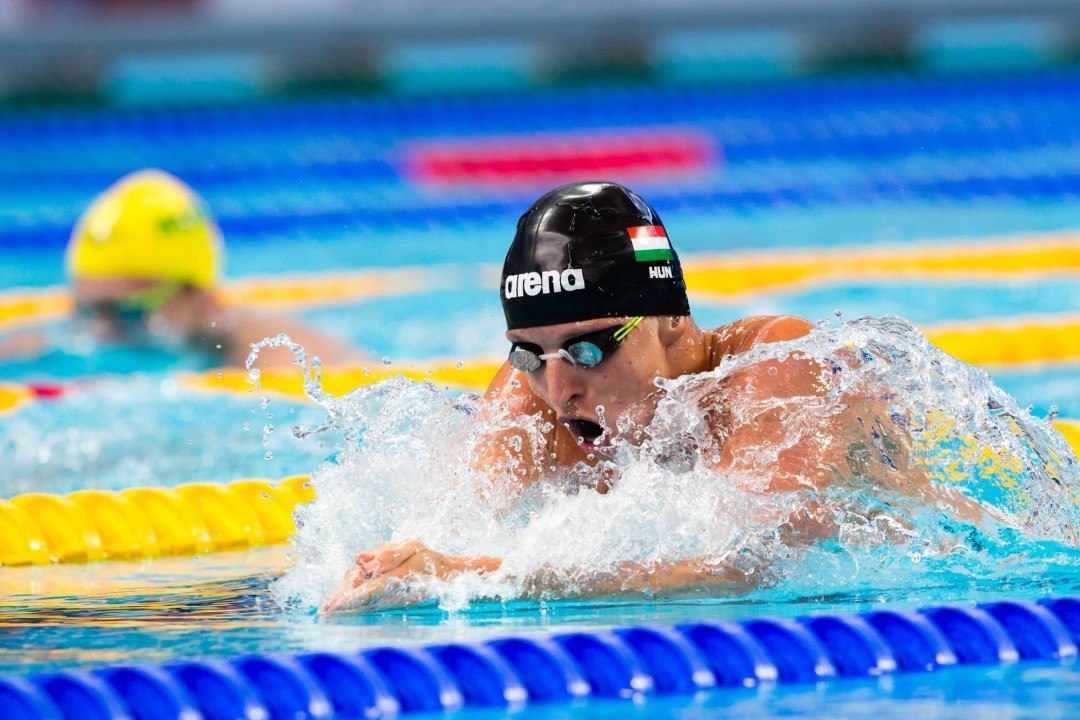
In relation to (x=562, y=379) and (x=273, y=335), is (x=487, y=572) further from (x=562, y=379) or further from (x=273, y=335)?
(x=273, y=335)

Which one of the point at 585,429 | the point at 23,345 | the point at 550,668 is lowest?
the point at 550,668

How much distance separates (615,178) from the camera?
1014 centimetres

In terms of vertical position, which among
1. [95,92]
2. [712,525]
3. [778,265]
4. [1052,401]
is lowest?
[712,525]

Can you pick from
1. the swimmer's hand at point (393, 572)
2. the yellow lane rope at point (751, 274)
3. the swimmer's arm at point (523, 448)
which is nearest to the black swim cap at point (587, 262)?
the swimmer's arm at point (523, 448)

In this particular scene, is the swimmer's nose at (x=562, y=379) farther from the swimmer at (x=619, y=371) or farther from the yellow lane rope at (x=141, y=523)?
the yellow lane rope at (x=141, y=523)

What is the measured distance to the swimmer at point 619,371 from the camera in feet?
8.59

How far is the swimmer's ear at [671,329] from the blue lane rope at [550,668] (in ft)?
1.86

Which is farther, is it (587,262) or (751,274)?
(751,274)

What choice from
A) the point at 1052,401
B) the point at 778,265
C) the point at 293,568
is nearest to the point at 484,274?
the point at 778,265

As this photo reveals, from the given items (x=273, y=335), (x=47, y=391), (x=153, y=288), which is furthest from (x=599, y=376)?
(x=153, y=288)

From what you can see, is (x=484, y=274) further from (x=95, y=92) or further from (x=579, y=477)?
(x=95, y=92)

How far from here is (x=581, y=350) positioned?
2641mm

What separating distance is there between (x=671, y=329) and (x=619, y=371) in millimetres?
175

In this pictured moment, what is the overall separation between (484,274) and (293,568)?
486 centimetres
